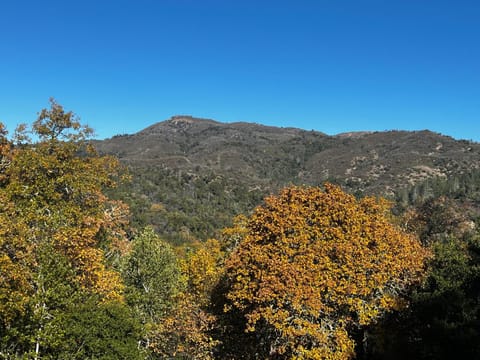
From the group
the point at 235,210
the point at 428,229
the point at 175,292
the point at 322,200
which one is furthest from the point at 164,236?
the point at 322,200

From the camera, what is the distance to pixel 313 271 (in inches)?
755

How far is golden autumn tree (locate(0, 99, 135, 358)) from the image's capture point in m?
15.4

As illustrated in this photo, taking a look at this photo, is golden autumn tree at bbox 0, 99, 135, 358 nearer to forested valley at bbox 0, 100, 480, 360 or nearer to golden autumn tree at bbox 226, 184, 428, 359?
forested valley at bbox 0, 100, 480, 360

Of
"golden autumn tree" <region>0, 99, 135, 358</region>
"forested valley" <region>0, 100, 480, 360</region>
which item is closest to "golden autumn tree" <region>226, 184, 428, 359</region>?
"forested valley" <region>0, 100, 480, 360</region>

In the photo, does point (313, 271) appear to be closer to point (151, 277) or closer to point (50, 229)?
point (50, 229)

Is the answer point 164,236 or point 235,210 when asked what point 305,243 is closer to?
point 164,236

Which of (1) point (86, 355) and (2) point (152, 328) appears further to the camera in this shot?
(2) point (152, 328)

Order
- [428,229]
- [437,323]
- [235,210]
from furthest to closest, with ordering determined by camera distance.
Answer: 1. [235,210]
2. [428,229]
3. [437,323]

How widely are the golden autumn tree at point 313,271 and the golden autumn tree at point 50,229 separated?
733cm

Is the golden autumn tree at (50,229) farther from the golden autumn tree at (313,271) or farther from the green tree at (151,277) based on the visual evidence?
the golden autumn tree at (313,271)

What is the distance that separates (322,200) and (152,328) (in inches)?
503

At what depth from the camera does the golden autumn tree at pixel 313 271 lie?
18.0 meters

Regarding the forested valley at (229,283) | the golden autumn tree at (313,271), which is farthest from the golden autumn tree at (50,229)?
the golden autumn tree at (313,271)

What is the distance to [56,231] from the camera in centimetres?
1761
